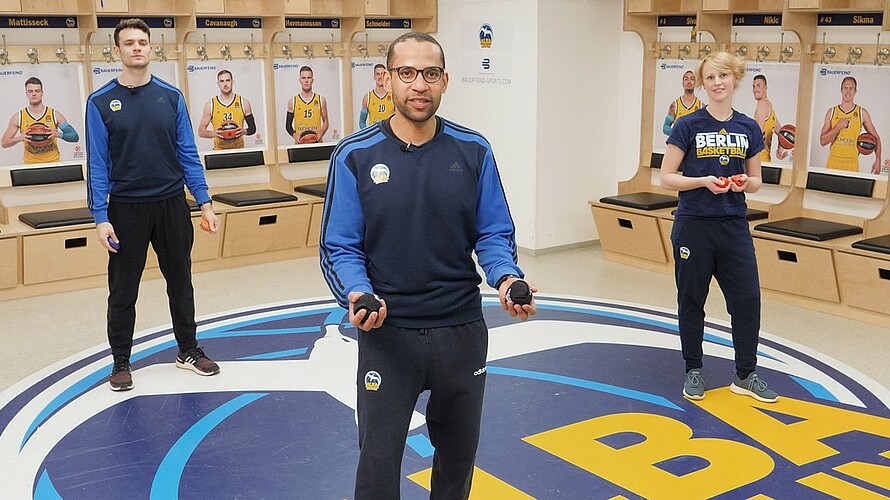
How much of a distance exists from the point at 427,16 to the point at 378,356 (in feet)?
19.3

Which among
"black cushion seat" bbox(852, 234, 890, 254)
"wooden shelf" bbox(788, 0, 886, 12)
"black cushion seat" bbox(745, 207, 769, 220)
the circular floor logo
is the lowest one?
the circular floor logo

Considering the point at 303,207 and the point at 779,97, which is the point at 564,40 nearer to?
the point at 779,97

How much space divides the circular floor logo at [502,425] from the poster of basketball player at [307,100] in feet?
9.32

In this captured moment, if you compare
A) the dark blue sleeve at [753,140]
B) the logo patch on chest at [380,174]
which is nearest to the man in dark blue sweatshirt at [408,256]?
the logo patch on chest at [380,174]

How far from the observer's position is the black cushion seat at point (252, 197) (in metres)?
6.90

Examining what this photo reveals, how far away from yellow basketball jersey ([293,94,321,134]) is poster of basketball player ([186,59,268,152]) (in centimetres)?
28

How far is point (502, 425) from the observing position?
3.89 metres

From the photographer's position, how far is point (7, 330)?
5344 millimetres

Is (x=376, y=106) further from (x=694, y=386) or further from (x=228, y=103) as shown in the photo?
(x=694, y=386)

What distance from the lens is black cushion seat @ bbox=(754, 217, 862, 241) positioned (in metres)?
5.60

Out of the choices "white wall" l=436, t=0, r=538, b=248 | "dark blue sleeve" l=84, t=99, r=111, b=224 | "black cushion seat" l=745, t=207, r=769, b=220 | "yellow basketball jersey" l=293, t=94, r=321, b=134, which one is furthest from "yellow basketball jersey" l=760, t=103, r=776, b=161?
"dark blue sleeve" l=84, t=99, r=111, b=224

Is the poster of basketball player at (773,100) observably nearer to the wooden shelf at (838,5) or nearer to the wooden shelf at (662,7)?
the wooden shelf at (838,5)

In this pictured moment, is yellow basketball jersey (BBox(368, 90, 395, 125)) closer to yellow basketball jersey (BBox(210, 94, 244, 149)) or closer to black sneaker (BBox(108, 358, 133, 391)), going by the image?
yellow basketball jersey (BBox(210, 94, 244, 149))

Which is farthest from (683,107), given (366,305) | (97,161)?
(366,305)
